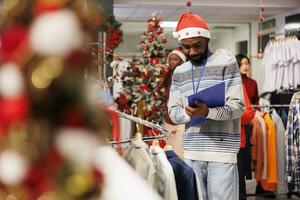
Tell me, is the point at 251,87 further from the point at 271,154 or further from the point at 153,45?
the point at 153,45

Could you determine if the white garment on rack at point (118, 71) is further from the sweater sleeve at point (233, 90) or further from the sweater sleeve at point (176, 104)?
the sweater sleeve at point (233, 90)

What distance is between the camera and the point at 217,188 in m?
2.45

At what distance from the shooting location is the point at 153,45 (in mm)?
5078

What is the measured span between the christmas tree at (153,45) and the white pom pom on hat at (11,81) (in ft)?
14.4

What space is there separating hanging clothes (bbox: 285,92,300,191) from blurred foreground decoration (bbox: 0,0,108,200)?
454 cm

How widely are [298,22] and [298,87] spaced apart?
5.84 ft

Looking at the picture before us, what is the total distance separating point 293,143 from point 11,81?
4669mm

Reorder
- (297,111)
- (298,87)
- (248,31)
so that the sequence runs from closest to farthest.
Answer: (297,111) → (298,87) → (248,31)

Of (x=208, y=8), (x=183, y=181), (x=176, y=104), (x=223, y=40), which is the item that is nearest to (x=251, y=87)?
(x=208, y=8)

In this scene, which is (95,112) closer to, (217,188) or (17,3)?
(17,3)

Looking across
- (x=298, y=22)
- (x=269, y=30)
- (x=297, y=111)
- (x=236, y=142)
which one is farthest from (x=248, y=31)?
(x=236, y=142)

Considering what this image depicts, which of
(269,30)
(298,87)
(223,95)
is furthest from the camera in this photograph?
(269,30)

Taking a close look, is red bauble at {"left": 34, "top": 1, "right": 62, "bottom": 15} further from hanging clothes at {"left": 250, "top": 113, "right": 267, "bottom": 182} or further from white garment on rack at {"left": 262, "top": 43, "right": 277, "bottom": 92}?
white garment on rack at {"left": 262, "top": 43, "right": 277, "bottom": 92}

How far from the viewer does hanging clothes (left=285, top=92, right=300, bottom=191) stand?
16.2ft
